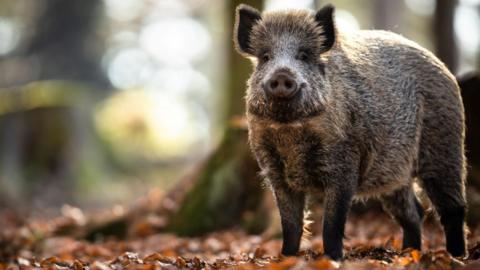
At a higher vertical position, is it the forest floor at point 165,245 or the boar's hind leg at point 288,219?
the boar's hind leg at point 288,219

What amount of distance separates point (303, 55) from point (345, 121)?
25.2 inches

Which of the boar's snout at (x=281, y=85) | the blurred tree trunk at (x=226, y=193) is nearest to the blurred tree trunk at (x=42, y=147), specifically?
the blurred tree trunk at (x=226, y=193)

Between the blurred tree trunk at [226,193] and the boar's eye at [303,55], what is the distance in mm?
3910

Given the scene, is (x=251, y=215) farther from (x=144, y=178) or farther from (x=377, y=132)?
(x=144, y=178)

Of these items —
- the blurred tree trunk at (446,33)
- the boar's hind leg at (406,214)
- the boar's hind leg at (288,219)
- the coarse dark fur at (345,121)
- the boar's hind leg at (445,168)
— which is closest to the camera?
the coarse dark fur at (345,121)

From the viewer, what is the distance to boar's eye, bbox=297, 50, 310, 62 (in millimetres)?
5500

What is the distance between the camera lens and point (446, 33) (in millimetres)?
12484

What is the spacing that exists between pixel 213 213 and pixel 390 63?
3.91m

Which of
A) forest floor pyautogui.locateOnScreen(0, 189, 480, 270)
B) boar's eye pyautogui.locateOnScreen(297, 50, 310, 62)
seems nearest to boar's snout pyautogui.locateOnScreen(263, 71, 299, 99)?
boar's eye pyautogui.locateOnScreen(297, 50, 310, 62)

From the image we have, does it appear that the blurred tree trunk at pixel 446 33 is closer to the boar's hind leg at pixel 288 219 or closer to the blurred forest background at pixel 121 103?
the blurred forest background at pixel 121 103

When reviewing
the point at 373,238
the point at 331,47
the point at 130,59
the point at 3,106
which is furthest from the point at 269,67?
the point at 130,59

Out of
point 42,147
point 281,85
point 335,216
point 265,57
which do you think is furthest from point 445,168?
point 42,147

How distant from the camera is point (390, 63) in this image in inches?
255

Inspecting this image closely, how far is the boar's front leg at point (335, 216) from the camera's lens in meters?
5.45
